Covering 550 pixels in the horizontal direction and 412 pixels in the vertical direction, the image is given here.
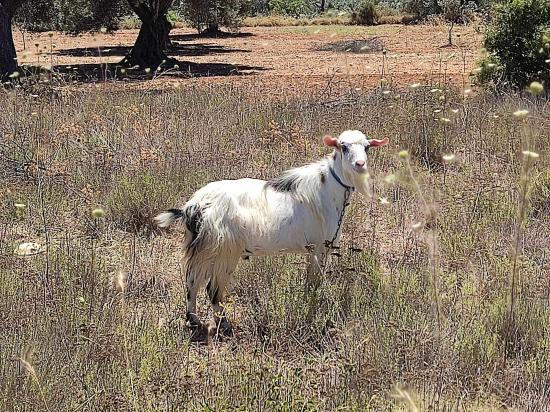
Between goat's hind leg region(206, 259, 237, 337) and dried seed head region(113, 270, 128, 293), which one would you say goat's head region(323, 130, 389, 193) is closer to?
goat's hind leg region(206, 259, 237, 337)

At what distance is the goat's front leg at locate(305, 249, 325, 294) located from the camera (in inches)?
176

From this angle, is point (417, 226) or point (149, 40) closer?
point (417, 226)

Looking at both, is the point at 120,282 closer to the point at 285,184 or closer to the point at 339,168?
the point at 285,184

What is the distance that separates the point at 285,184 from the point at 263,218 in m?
0.33

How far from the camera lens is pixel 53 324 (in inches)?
152

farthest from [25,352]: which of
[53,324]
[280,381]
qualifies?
[280,381]

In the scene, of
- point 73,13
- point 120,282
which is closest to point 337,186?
point 120,282

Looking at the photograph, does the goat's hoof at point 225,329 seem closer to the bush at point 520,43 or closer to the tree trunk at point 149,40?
the bush at point 520,43

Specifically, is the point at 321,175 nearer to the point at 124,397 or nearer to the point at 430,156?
the point at 124,397

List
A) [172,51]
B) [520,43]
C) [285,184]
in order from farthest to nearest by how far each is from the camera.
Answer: [172,51], [520,43], [285,184]

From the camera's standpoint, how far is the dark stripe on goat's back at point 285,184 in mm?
4566

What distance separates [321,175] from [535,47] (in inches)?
274

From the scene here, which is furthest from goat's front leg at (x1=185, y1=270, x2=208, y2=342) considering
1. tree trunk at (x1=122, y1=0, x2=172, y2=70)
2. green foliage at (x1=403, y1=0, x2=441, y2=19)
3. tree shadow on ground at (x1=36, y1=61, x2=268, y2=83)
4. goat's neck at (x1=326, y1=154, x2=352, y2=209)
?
green foliage at (x1=403, y1=0, x2=441, y2=19)

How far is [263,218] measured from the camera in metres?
4.39
